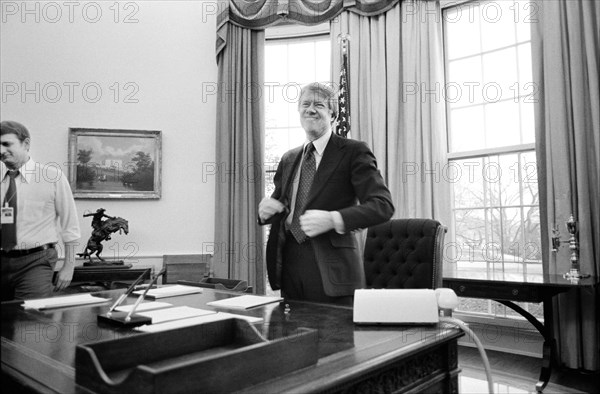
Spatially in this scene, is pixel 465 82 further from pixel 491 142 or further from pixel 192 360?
pixel 192 360

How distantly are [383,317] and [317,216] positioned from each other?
1.49ft

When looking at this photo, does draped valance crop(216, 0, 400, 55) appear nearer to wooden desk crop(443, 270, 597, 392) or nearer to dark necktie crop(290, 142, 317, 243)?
wooden desk crop(443, 270, 597, 392)

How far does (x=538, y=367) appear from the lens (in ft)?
11.2

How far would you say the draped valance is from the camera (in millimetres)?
4531

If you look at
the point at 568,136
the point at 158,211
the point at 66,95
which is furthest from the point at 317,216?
the point at 66,95

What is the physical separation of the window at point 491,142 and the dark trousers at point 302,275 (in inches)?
97.6

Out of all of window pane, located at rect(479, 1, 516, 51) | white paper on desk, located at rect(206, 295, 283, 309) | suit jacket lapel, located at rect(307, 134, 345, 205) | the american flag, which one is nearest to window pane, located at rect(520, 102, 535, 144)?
window pane, located at rect(479, 1, 516, 51)

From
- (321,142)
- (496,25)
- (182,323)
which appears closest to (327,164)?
(321,142)

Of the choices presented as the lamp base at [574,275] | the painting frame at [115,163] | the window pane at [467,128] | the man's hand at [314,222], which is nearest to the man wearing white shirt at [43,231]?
the man's hand at [314,222]

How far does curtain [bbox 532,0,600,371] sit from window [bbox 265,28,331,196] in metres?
2.30

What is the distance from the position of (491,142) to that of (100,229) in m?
3.68

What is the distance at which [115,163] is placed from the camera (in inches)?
186

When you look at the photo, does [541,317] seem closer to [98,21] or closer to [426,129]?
[426,129]

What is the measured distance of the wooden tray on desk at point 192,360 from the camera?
640 mm
